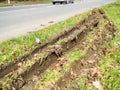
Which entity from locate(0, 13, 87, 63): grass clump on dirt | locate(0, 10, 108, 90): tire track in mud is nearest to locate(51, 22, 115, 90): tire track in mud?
locate(0, 10, 108, 90): tire track in mud

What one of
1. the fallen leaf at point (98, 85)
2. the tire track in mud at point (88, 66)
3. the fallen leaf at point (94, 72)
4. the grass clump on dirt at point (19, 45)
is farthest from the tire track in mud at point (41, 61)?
the fallen leaf at point (98, 85)

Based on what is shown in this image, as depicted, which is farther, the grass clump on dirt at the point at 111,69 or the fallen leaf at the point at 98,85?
the grass clump on dirt at the point at 111,69

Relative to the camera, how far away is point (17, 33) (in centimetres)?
1020

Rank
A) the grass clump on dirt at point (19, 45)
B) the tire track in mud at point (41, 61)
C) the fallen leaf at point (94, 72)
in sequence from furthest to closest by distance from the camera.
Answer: the grass clump on dirt at point (19, 45)
the fallen leaf at point (94, 72)
the tire track in mud at point (41, 61)

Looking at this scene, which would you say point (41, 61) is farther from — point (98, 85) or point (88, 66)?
point (98, 85)

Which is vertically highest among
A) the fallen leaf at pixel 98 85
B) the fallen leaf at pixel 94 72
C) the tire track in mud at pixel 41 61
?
the tire track in mud at pixel 41 61

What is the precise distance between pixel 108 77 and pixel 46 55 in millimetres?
1635

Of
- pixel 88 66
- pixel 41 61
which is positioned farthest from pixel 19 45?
pixel 88 66

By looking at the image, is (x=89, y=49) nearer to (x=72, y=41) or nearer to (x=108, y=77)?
(x=72, y=41)

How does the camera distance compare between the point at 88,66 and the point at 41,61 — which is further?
the point at 88,66

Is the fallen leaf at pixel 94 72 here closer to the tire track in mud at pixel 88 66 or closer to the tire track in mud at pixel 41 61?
the tire track in mud at pixel 88 66

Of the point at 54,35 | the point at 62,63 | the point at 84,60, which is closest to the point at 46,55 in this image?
the point at 62,63

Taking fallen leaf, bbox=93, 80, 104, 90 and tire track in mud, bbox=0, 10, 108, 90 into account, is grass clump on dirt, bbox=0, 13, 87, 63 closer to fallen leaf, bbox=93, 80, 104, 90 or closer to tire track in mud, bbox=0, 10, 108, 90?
tire track in mud, bbox=0, 10, 108, 90

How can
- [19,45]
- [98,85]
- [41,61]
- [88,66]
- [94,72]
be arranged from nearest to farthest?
[98,85], [94,72], [41,61], [88,66], [19,45]
